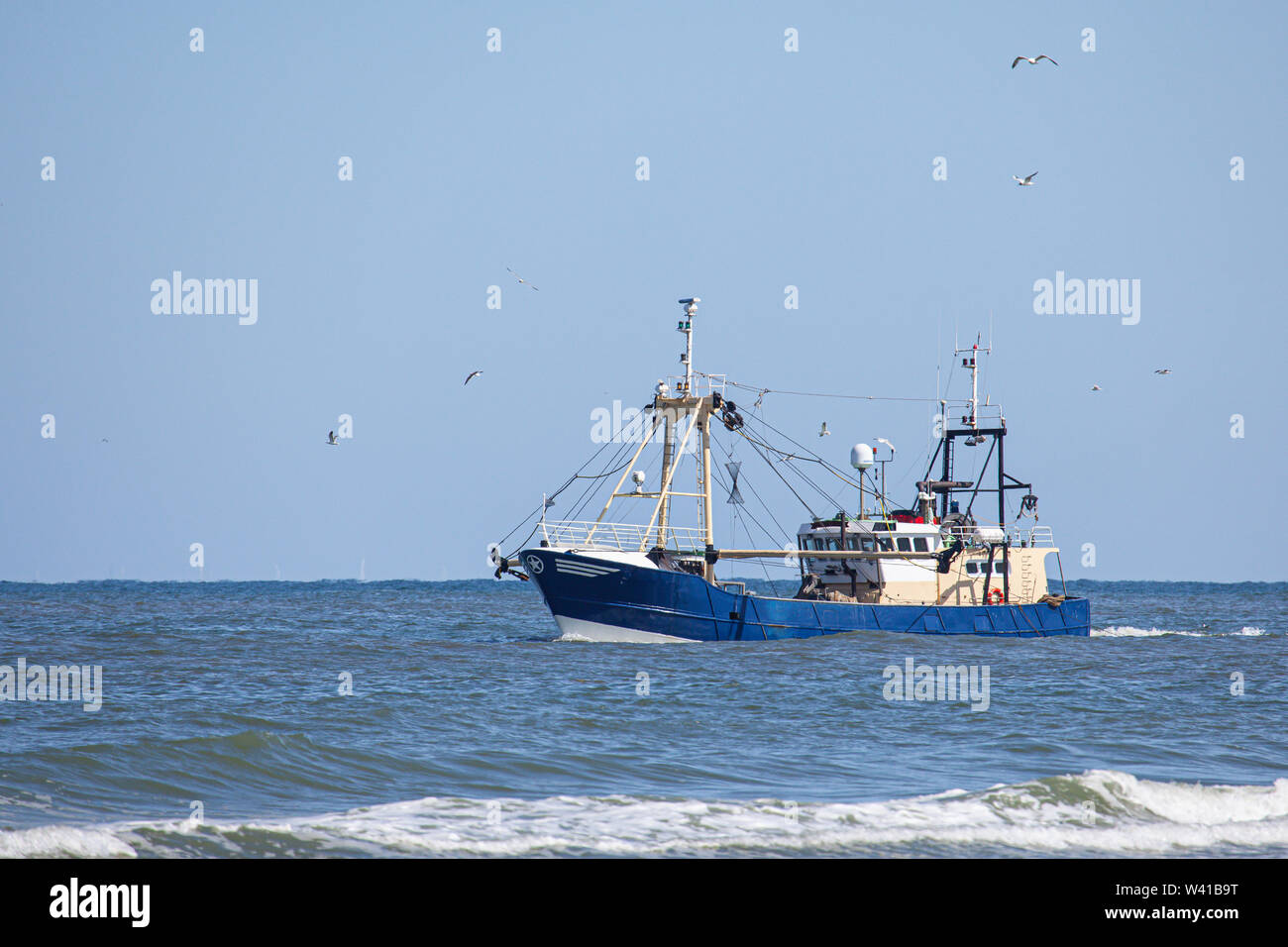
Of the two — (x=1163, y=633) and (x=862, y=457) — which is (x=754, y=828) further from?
(x=1163, y=633)

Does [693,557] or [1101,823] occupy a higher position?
[693,557]

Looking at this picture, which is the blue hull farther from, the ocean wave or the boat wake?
the ocean wave

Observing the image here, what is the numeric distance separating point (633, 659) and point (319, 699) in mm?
9066

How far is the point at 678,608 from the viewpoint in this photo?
33.1 meters

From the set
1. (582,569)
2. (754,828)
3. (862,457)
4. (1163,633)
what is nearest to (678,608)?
(582,569)

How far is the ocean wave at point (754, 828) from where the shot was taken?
38.0 ft

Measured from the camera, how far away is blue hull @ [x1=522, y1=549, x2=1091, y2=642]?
32.8m

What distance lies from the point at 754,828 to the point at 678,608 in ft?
67.7

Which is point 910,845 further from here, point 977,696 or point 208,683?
point 208,683

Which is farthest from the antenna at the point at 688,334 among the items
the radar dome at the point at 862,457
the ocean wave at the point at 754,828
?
the ocean wave at the point at 754,828

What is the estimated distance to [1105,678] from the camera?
89.2 feet
